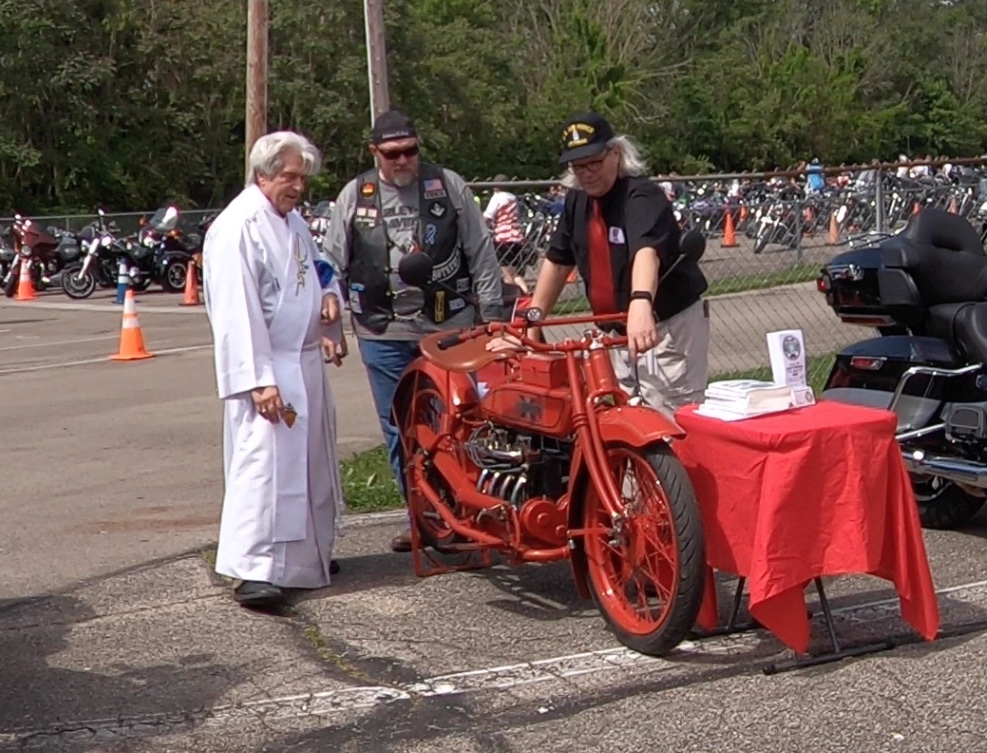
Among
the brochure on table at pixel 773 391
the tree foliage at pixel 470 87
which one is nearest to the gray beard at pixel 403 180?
the brochure on table at pixel 773 391

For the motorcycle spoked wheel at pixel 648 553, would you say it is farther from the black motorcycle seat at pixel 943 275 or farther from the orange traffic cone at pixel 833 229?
the orange traffic cone at pixel 833 229

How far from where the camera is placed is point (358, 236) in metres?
6.87

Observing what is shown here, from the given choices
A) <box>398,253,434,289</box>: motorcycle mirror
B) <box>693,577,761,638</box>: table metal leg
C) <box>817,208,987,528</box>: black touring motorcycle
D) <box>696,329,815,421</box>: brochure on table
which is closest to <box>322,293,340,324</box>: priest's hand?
<box>398,253,434,289</box>: motorcycle mirror

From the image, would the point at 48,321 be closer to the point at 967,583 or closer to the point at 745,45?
the point at 967,583

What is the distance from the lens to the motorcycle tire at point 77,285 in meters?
26.1

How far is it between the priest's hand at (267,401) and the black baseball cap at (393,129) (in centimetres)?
122

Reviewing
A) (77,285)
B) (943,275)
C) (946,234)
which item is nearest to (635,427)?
(943,275)

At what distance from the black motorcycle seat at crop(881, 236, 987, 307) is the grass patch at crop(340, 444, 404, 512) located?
9.39 ft

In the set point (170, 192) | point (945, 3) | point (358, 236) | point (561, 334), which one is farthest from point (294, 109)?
point (945, 3)

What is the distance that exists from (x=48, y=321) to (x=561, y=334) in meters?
14.1

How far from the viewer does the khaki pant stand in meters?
6.22

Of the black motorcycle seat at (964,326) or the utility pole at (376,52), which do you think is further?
the utility pole at (376,52)

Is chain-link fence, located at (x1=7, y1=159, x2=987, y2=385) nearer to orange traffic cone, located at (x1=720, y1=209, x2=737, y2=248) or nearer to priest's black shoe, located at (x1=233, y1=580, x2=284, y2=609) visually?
orange traffic cone, located at (x1=720, y1=209, x2=737, y2=248)

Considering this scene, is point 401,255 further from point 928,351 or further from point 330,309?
point 928,351
